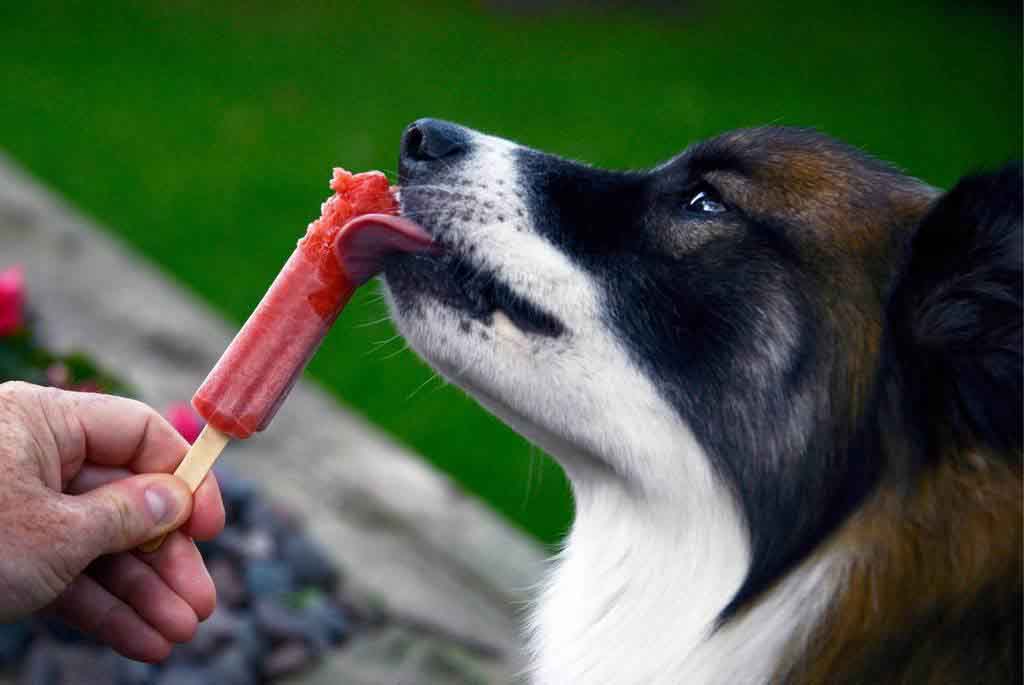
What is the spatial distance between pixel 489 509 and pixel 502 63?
653 cm

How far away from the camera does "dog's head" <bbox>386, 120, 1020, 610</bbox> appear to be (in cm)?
224

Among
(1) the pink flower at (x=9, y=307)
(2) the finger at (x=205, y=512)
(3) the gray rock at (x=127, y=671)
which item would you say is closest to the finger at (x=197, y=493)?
(2) the finger at (x=205, y=512)

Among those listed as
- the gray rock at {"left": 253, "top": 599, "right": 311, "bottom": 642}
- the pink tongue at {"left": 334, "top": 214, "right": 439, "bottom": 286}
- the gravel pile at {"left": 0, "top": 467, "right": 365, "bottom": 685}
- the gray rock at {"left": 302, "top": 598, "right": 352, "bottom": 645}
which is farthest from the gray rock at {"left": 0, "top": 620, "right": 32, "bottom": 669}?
the pink tongue at {"left": 334, "top": 214, "right": 439, "bottom": 286}

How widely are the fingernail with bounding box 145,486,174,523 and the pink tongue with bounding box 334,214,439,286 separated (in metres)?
0.51

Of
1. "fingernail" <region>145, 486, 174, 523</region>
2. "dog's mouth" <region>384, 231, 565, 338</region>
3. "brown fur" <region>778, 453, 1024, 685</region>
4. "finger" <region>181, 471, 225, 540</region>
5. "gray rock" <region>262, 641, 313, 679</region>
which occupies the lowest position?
"gray rock" <region>262, 641, 313, 679</region>

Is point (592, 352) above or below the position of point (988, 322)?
below

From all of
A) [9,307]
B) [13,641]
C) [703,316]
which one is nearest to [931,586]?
[703,316]

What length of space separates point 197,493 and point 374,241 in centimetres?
53

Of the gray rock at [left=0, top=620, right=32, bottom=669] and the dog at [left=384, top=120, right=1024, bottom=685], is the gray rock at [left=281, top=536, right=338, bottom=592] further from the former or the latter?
the dog at [left=384, top=120, right=1024, bottom=685]

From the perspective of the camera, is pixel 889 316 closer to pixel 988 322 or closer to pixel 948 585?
pixel 988 322

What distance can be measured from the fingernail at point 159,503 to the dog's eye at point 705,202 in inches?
39.7

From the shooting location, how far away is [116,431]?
2348 millimetres

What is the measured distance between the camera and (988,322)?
206cm

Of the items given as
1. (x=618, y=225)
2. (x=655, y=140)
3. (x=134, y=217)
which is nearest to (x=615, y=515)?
(x=618, y=225)
